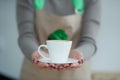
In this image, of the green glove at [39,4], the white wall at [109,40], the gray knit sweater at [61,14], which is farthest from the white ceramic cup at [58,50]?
the white wall at [109,40]

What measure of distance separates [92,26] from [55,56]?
0.23 meters

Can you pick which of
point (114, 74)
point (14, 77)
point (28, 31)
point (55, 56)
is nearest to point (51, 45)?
point (55, 56)

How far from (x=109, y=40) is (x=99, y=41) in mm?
58

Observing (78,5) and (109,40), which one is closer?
(78,5)

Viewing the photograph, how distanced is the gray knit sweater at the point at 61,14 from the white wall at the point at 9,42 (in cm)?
67

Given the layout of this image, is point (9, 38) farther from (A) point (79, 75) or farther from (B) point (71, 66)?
(B) point (71, 66)

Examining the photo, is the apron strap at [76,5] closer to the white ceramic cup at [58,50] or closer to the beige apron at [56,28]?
the beige apron at [56,28]

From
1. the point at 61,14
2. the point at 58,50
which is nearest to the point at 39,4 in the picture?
the point at 61,14

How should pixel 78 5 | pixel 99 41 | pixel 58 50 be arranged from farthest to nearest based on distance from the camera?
pixel 99 41, pixel 78 5, pixel 58 50

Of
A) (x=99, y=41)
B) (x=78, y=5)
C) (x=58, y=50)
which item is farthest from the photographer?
(x=99, y=41)

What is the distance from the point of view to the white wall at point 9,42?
1.56 m

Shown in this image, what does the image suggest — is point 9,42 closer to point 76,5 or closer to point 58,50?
point 76,5

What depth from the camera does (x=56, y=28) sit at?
93 centimetres

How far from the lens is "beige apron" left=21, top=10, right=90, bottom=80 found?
917 millimetres
